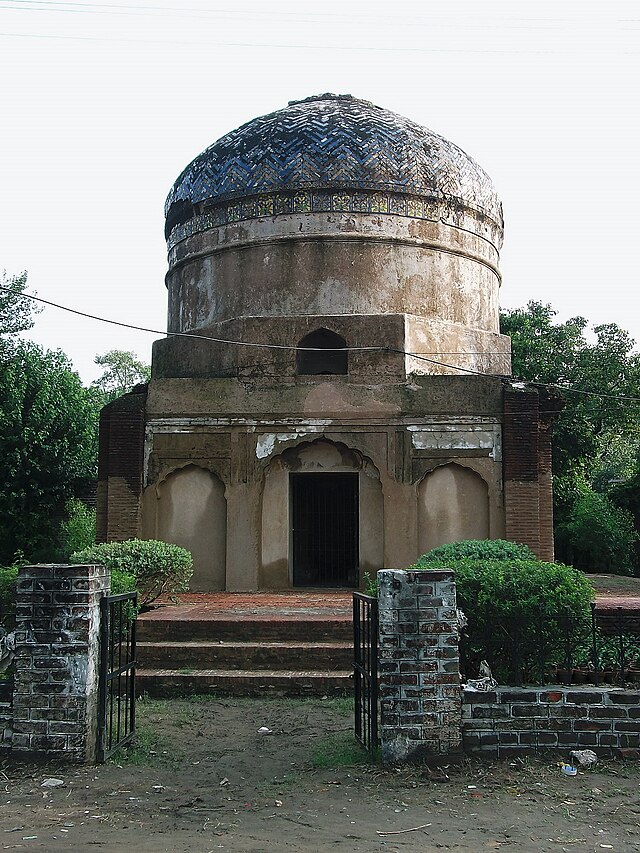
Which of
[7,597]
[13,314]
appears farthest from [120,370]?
[7,597]

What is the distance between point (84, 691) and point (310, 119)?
12.0m

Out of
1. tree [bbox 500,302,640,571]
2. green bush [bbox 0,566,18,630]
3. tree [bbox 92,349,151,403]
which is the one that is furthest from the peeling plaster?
tree [bbox 92,349,151,403]

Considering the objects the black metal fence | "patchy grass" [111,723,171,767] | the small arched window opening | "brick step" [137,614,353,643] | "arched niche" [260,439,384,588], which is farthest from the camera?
the small arched window opening

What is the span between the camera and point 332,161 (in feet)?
47.8

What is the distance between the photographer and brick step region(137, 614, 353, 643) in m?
9.24

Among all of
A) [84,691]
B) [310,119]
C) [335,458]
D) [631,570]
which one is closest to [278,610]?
[335,458]

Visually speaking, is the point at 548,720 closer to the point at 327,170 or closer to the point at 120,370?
the point at 327,170

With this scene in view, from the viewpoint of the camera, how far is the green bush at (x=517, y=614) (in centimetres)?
629

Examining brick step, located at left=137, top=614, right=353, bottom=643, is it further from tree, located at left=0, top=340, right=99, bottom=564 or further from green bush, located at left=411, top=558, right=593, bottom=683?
tree, located at left=0, top=340, right=99, bottom=564

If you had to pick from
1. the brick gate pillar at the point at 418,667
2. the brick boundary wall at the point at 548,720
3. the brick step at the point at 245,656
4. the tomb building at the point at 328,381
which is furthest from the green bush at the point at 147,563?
the brick boundary wall at the point at 548,720

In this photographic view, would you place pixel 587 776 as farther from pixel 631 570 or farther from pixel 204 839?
pixel 631 570

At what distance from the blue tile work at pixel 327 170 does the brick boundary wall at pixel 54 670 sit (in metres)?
10.0

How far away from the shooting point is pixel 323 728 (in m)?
6.91

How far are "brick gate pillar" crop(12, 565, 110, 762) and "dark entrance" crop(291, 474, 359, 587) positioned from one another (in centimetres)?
840
